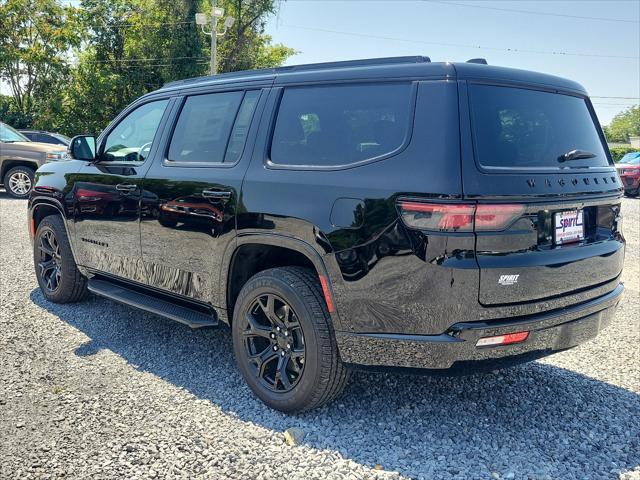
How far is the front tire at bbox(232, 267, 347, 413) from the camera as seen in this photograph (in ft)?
9.87

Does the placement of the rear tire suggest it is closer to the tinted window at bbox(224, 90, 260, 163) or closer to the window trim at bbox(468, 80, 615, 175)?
the tinted window at bbox(224, 90, 260, 163)

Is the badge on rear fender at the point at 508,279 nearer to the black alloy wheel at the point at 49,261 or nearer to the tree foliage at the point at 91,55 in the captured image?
the black alloy wheel at the point at 49,261

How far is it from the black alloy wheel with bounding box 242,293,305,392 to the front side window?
1659mm

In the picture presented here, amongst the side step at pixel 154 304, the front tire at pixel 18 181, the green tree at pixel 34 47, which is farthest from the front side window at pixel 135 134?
the green tree at pixel 34 47

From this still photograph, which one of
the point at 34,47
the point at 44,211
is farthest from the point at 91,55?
the point at 44,211

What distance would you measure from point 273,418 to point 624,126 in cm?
12489

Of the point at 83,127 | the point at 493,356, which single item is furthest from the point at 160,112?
the point at 83,127

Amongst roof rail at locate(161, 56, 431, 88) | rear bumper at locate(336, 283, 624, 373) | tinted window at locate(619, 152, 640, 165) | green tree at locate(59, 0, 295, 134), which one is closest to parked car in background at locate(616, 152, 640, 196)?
tinted window at locate(619, 152, 640, 165)

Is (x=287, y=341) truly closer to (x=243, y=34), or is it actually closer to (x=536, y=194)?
(x=536, y=194)

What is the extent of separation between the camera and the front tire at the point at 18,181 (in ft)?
42.1

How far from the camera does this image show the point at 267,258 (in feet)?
11.6

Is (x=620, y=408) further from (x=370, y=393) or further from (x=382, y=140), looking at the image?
(x=382, y=140)

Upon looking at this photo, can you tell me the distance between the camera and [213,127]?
3.81 m

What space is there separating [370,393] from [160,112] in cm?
255
